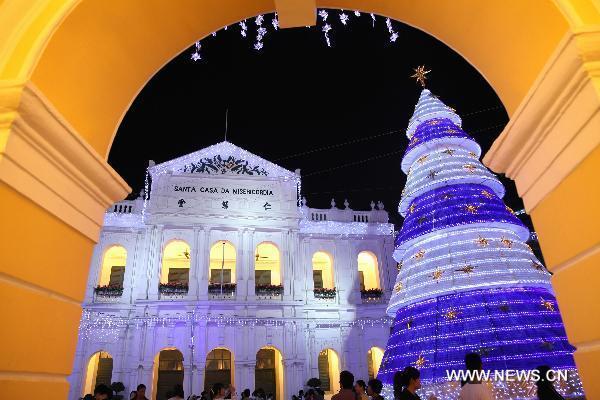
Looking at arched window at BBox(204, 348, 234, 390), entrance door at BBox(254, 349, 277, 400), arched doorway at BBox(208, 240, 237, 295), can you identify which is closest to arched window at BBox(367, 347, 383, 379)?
entrance door at BBox(254, 349, 277, 400)

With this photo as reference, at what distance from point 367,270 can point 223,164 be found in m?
8.56

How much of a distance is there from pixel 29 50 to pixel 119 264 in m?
18.3

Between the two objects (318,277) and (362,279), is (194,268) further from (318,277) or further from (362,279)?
(362,279)

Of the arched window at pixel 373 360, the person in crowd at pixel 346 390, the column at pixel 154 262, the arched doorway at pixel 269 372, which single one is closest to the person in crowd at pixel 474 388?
the person in crowd at pixel 346 390

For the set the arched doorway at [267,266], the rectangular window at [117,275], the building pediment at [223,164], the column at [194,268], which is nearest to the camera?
the column at [194,268]

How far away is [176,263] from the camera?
1997 centimetres

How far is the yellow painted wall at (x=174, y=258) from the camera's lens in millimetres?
19291

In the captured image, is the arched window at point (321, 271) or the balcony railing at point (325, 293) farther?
the arched window at point (321, 271)

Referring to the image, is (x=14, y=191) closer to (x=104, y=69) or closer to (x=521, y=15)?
(x=104, y=69)

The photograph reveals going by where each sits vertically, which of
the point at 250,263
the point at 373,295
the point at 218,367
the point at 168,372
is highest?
the point at 250,263

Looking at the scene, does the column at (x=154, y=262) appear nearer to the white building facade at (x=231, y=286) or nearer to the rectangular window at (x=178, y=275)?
the white building facade at (x=231, y=286)

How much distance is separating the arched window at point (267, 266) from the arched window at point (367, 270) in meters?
3.97

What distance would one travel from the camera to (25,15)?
277cm

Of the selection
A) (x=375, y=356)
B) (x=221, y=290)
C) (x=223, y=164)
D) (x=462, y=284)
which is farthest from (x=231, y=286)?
(x=462, y=284)
